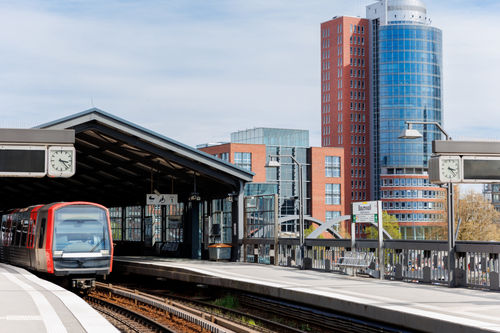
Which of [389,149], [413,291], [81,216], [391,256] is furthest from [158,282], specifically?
[389,149]

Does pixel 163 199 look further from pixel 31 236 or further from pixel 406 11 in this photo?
pixel 406 11

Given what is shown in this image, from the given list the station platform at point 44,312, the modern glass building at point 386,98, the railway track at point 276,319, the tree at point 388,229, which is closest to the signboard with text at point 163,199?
the railway track at point 276,319

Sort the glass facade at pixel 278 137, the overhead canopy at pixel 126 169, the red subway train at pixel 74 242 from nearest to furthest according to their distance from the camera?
the red subway train at pixel 74 242 < the overhead canopy at pixel 126 169 < the glass facade at pixel 278 137

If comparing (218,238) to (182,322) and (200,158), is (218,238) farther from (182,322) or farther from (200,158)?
(182,322)

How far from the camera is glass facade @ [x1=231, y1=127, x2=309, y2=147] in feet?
470

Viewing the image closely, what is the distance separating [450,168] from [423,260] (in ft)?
18.2

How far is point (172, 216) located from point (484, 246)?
26.7 meters

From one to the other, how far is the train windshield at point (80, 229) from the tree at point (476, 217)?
49.9 metres

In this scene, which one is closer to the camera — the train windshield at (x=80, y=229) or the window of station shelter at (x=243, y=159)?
the train windshield at (x=80, y=229)

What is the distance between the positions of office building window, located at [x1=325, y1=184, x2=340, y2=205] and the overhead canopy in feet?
302

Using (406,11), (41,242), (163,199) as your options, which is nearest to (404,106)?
(406,11)

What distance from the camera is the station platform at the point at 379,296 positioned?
1198 cm

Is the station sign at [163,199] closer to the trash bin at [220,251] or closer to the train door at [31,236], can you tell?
the trash bin at [220,251]

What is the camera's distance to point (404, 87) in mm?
166750
